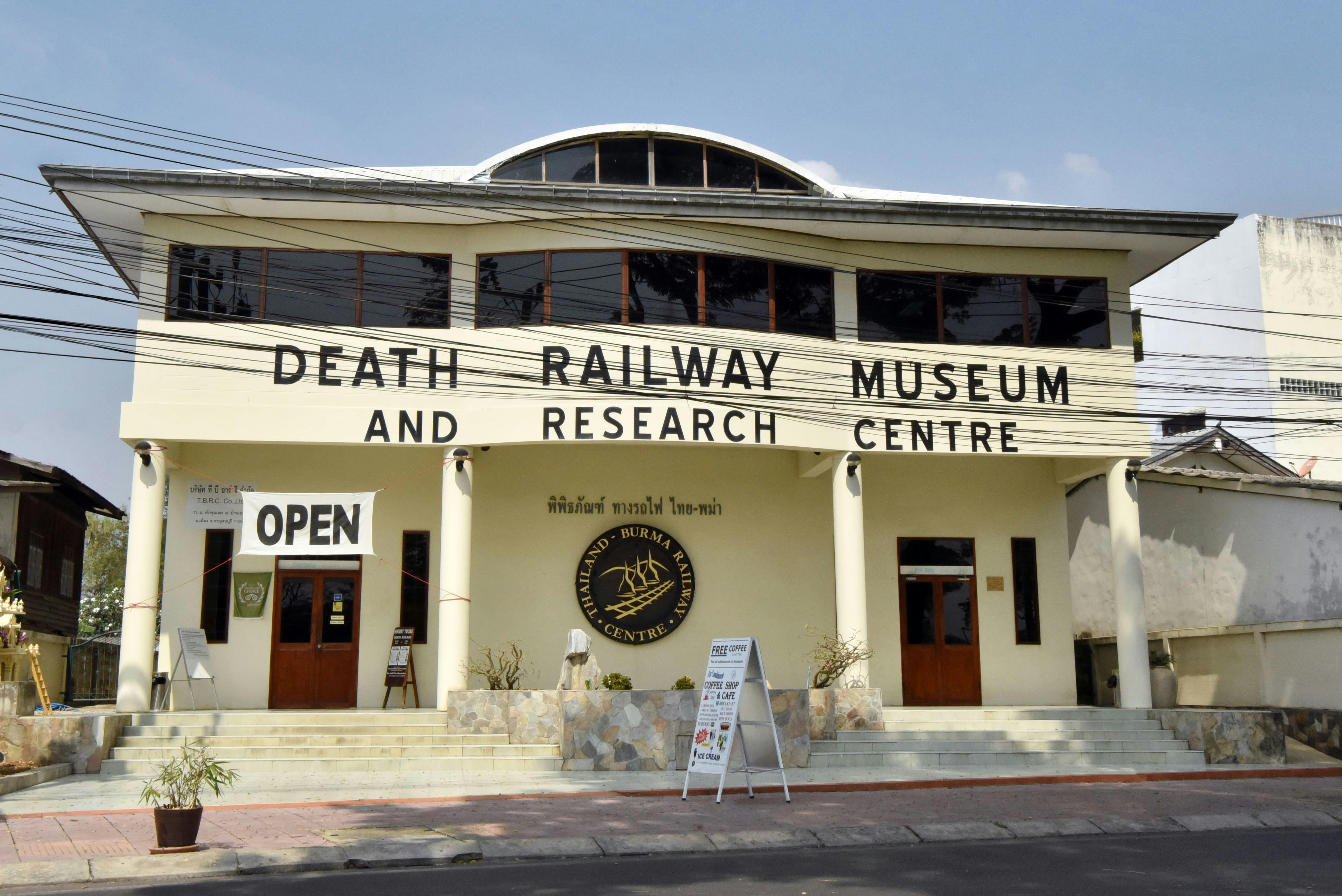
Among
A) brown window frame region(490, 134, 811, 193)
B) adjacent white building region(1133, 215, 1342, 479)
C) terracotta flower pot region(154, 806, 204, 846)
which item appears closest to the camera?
terracotta flower pot region(154, 806, 204, 846)

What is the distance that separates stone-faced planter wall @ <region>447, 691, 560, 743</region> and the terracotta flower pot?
678 cm

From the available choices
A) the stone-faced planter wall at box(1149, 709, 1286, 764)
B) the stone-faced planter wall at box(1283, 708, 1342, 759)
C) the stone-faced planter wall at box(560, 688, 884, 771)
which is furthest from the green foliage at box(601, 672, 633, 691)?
the stone-faced planter wall at box(1283, 708, 1342, 759)

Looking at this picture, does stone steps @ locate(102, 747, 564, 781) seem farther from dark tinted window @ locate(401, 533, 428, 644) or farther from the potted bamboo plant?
the potted bamboo plant

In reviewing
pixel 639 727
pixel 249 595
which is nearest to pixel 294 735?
pixel 249 595

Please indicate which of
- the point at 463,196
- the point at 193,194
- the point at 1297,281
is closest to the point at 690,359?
the point at 463,196

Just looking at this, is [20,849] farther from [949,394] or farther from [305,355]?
[949,394]

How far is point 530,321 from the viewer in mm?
18188

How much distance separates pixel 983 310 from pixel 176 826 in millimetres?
14560

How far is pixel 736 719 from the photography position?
41.1 ft

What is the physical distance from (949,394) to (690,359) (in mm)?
4328

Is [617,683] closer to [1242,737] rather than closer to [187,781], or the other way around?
[187,781]

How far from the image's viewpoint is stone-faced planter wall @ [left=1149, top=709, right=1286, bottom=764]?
16.2m

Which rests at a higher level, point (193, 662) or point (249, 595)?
point (249, 595)

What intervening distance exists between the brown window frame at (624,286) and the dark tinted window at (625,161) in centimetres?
257
